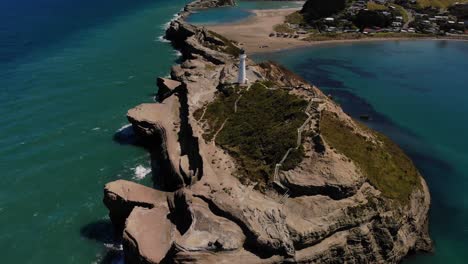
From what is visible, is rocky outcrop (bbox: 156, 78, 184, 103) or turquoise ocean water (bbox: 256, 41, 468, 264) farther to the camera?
rocky outcrop (bbox: 156, 78, 184, 103)

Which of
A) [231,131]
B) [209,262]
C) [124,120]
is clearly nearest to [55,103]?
[124,120]

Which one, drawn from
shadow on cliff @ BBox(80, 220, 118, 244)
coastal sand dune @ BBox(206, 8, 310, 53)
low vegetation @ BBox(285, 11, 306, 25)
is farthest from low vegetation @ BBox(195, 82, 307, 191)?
low vegetation @ BBox(285, 11, 306, 25)

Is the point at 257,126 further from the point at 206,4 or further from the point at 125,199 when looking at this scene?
the point at 206,4

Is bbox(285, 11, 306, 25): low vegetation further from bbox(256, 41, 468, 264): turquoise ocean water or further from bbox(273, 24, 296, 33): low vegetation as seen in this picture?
bbox(256, 41, 468, 264): turquoise ocean water

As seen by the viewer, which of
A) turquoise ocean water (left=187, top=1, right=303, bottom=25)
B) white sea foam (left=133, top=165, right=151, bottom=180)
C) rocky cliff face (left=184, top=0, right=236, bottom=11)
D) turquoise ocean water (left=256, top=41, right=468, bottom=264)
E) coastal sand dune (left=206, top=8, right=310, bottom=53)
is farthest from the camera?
rocky cliff face (left=184, top=0, right=236, bottom=11)

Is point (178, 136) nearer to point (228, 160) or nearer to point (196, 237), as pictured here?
point (228, 160)

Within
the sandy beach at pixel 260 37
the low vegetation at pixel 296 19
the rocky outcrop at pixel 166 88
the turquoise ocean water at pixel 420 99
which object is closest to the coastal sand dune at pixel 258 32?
the sandy beach at pixel 260 37
